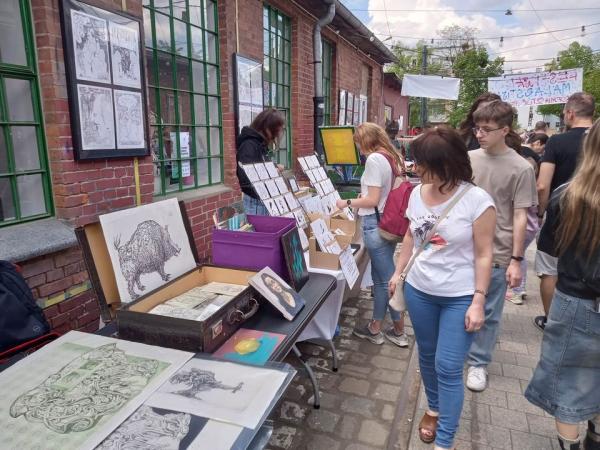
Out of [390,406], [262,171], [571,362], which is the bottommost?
[390,406]

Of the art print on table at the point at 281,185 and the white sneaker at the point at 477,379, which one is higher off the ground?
the art print on table at the point at 281,185

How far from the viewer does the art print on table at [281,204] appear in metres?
2.91

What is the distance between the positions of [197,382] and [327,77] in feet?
25.0

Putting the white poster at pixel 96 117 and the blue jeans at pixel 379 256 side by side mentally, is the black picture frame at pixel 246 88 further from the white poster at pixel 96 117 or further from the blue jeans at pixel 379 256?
the blue jeans at pixel 379 256

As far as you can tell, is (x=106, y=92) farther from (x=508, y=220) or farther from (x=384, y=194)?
(x=508, y=220)

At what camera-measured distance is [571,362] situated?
1782 millimetres

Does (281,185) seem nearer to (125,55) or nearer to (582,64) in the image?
(125,55)

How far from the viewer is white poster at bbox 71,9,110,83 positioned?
268 centimetres

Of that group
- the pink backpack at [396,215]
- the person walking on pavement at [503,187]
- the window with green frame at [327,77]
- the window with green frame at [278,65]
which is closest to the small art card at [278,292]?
the pink backpack at [396,215]

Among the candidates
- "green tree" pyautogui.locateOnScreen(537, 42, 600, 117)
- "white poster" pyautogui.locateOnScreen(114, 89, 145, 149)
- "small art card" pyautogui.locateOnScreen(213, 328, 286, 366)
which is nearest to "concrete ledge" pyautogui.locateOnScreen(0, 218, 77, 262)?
"white poster" pyautogui.locateOnScreen(114, 89, 145, 149)

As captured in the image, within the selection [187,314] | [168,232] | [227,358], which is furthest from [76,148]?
[227,358]

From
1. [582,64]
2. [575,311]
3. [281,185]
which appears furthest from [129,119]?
[582,64]

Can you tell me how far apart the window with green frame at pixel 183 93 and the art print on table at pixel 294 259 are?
2.04 metres

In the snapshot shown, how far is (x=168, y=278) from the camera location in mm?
2039
